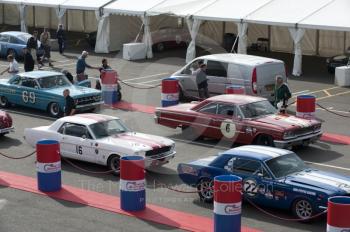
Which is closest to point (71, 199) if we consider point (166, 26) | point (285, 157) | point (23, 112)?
point (285, 157)

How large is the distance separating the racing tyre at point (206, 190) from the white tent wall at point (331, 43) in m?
21.2

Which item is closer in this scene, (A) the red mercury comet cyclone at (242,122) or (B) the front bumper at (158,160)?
(B) the front bumper at (158,160)

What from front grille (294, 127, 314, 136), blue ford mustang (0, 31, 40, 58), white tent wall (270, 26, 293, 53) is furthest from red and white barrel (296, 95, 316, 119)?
blue ford mustang (0, 31, 40, 58)

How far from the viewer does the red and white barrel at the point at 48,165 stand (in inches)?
653

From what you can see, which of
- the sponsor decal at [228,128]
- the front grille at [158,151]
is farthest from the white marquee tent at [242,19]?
the front grille at [158,151]

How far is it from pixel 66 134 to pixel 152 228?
5.10m

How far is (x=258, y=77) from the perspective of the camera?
24.9 m

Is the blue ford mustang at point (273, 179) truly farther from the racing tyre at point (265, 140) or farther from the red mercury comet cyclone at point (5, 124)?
the red mercury comet cyclone at point (5, 124)

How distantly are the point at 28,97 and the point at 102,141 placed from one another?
24.8 feet

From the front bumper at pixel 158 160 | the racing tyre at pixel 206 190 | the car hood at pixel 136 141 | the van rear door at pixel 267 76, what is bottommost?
the racing tyre at pixel 206 190

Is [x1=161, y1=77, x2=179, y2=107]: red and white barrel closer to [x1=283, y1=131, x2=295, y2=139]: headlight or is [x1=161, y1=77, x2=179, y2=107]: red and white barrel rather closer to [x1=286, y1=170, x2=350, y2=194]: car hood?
[x1=283, y1=131, x2=295, y2=139]: headlight

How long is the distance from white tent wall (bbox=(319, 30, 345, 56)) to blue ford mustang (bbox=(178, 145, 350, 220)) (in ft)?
68.4

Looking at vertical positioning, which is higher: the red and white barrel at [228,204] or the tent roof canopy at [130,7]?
the tent roof canopy at [130,7]

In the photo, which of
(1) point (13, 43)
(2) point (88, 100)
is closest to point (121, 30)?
(1) point (13, 43)
